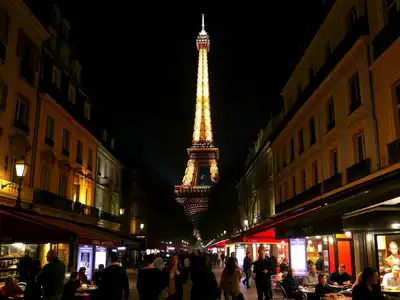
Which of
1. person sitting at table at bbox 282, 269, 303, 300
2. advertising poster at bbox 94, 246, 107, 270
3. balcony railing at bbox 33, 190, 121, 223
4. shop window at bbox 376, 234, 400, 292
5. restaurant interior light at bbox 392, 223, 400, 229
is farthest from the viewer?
balcony railing at bbox 33, 190, 121, 223

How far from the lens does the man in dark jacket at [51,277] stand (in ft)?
35.0

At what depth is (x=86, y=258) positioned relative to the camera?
67.1 ft

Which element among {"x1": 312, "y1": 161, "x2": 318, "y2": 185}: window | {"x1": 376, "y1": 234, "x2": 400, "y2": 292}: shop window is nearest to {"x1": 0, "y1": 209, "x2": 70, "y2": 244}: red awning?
{"x1": 376, "y1": 234, "x2": 400, "y2": 292}: shop window

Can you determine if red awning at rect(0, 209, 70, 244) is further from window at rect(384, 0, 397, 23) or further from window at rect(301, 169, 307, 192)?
window at rect(301, 169, 307, 192)

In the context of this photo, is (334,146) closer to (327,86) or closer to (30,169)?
(327,86)

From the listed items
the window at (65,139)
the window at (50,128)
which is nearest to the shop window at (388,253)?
→ the window at (50,128)

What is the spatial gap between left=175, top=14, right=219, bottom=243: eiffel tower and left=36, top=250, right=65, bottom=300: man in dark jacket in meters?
110

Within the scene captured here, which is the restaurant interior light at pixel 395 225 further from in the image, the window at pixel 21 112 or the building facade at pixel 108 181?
the building facade at pixel 108 181

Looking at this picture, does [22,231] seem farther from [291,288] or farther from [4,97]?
[4,97]

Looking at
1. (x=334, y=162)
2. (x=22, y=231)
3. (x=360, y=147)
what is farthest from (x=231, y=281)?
(x=334, y=162)

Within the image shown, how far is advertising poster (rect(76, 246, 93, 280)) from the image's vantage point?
1983 cm

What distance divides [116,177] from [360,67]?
36.2 meters

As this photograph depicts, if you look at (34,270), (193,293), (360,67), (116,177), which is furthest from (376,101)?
(116,177)

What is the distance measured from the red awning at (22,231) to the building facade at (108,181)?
28693 millimetres
